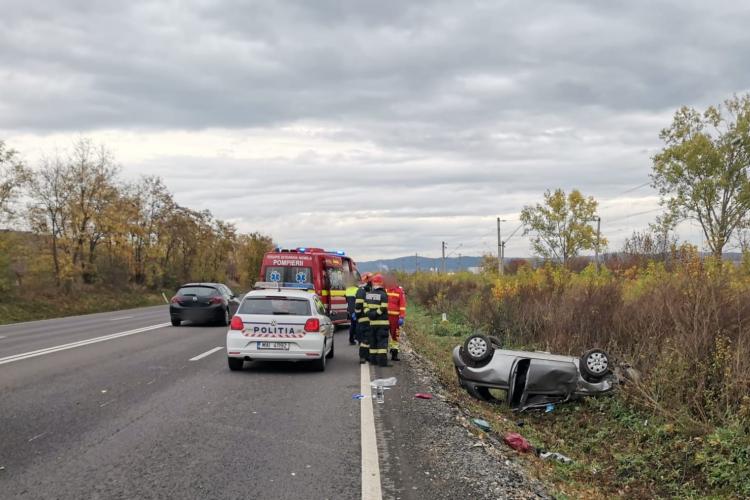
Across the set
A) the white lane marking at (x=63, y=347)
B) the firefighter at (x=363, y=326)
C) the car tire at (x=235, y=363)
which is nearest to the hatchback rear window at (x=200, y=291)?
the white lane marking at (x=63, y=347)

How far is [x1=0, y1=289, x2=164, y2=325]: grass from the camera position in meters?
31.9

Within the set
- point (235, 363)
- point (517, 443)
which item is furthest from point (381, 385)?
point (517, 443)

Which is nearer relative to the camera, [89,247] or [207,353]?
[207,353]

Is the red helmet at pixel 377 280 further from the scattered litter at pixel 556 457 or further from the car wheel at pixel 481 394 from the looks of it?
the scattered litter at pixel 556 457

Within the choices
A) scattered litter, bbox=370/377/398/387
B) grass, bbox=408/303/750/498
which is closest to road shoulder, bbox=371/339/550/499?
grass, bbox=408/303/750/498

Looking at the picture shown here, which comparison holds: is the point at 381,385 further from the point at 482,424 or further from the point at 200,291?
the point at 200,291

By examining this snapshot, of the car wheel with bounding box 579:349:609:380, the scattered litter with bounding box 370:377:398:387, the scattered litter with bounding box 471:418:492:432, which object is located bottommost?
the scattered litter with bounding box 471:418:492:432

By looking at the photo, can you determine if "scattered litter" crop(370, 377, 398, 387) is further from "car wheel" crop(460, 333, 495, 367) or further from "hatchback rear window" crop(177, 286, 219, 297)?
"hatchback rear window" crop(177, 286, 219, 297)

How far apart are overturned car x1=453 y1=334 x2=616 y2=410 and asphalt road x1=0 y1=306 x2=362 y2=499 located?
183cm

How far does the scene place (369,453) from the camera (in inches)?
223

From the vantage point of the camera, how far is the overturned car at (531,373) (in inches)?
342

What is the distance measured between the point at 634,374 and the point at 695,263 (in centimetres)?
238

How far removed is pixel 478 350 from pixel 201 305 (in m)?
13.9

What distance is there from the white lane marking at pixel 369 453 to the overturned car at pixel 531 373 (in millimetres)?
1697
